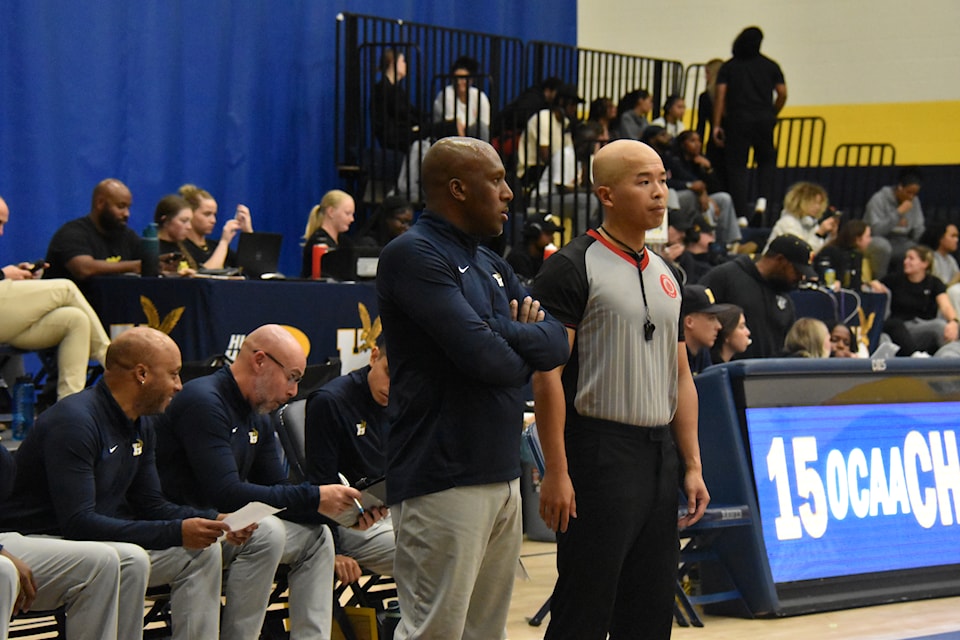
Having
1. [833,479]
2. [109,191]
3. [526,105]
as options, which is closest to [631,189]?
[833,479]

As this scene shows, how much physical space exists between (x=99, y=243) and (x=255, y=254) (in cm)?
101

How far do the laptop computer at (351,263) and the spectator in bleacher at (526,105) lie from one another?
386cm

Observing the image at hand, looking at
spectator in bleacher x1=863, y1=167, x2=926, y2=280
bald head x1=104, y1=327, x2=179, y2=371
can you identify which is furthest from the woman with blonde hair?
spectator in bleacher x1=863, y1=167, x2=926, y2=280

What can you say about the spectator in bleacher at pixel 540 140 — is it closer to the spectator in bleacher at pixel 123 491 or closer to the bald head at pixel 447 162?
the spectator in bleacher at pixel 123 491

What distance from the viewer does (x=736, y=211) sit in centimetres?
1422

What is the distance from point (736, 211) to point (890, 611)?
881 cm

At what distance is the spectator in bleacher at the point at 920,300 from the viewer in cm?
1155

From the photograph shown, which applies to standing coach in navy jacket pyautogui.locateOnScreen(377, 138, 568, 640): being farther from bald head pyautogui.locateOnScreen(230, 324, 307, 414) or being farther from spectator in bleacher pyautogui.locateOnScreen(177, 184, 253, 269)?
spectator in bleacher pyautogui.locateOnScreen(177, 184, 253, 269)

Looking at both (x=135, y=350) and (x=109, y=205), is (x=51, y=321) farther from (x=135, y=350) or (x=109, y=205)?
(x=135, y=350)

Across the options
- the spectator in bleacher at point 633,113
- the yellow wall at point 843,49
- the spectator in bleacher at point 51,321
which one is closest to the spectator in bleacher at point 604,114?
the spectator in bleacher at point 633,113

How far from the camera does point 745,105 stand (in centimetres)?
1393

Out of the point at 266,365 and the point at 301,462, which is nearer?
the point at 266,365

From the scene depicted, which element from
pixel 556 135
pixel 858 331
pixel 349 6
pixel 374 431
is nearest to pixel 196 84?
pixel 349 6

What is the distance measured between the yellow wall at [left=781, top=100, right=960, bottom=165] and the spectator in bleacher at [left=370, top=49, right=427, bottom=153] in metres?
6.56
